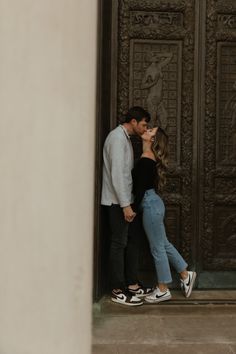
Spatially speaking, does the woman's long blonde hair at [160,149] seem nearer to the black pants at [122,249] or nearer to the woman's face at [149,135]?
the woman's face at [149,135]

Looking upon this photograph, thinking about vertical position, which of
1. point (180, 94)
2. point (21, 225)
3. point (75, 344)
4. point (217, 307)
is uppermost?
point (180, 94)

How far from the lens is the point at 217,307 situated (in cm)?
531

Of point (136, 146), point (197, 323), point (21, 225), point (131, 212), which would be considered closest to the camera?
point (21, 225)

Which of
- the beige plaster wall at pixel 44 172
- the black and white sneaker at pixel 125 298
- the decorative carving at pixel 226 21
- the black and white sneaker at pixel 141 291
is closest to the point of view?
the beige plaster wall at pixel 44 172

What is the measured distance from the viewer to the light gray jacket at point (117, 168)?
16.9 feet

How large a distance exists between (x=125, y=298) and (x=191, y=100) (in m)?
2.13

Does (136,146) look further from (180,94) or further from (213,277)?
(213,277)

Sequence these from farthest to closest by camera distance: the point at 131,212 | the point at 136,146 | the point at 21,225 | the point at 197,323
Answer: the point at 136,146, the point at 131,212, the point at 197,323, the point at 21,225

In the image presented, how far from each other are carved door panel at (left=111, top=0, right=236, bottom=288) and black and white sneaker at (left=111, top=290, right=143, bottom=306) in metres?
0.43

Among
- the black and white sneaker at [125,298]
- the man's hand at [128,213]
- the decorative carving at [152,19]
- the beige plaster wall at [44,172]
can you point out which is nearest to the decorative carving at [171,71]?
the decorative carving at [152,19]

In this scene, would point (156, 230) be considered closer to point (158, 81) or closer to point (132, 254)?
point (132, 254)

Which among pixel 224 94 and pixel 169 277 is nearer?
pixel 169 277

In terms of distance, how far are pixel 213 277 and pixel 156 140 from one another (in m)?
1.63

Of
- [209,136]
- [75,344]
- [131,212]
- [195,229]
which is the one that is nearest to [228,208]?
[195,229]
